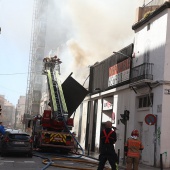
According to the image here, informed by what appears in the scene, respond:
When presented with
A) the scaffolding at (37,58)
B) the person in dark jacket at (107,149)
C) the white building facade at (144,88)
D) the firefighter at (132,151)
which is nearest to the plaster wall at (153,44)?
the white building facade at (144,88)

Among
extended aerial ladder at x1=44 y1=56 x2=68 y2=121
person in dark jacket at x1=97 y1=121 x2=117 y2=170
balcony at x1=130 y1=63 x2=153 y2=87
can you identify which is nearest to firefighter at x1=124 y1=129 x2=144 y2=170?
person in dark jacket at x1=97 y1=121 x2=117 y2=170

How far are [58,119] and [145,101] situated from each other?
535cm

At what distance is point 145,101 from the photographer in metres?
20.3

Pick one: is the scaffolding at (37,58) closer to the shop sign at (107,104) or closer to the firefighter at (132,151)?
the shop sign at (107,104)

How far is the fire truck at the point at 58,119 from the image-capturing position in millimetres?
Result: 20234

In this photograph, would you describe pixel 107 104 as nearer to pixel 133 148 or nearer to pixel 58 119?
pixel 58 119

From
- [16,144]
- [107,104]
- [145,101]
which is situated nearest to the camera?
[16,144]

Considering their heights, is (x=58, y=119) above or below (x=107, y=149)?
above

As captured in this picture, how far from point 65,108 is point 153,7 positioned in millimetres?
8700

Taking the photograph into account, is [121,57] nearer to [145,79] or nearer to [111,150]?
[145,79]

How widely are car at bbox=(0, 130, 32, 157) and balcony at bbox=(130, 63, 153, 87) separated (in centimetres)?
703

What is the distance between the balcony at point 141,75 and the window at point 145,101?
877 millimetres

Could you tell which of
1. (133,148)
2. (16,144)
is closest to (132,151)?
(133,148)

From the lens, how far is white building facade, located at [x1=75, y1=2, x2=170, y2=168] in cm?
1780
